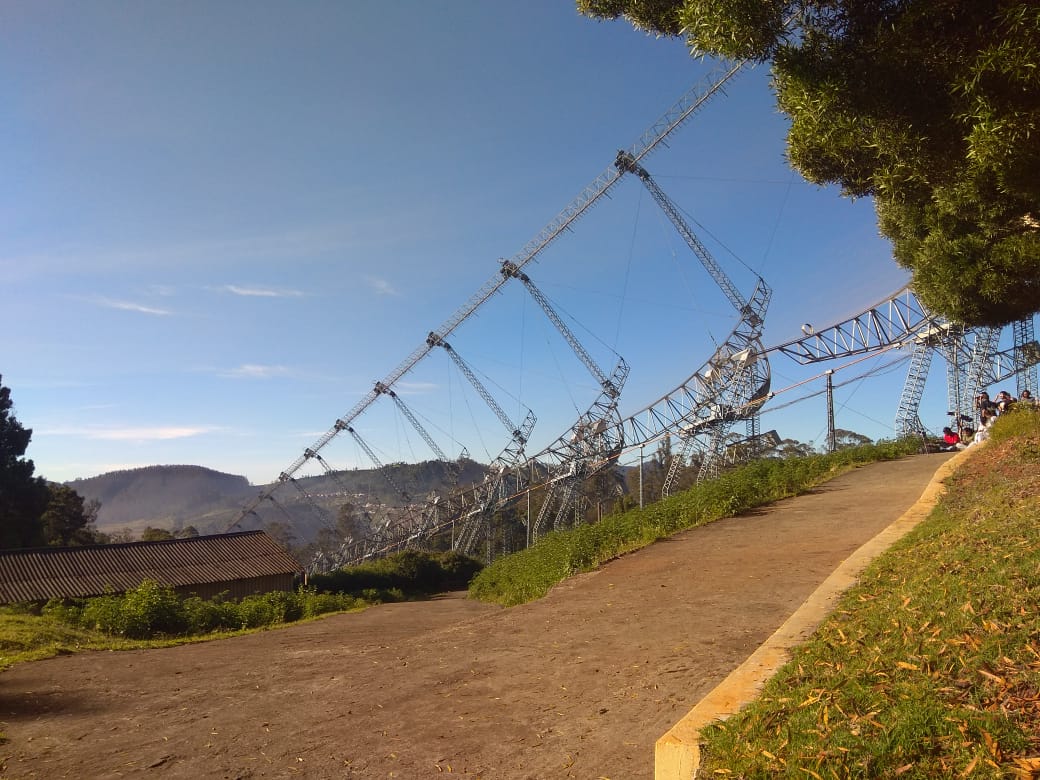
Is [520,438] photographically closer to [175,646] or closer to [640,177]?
[640,177]

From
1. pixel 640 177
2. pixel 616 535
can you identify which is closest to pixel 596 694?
pixel 616 535

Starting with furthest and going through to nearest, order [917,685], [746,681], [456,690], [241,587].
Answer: [241,587], [456,690], [746,681], [917,685]

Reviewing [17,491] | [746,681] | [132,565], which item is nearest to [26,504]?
[17,491]

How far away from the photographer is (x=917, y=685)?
3.36m

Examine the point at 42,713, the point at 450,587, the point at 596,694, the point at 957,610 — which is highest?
the point at 957,610

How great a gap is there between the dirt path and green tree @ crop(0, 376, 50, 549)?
44.5 m

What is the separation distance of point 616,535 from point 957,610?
8.50 metres

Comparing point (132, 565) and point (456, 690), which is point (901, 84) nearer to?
point (456, 690)

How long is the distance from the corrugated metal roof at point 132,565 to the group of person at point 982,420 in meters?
26.1

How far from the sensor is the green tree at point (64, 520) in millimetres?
46219

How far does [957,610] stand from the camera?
4.22 metres

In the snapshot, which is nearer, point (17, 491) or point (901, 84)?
point (901, 84)

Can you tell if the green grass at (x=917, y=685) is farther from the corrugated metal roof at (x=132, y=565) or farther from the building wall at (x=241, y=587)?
the building wall at (x=241, y=587)

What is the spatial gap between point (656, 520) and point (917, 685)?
955cm
